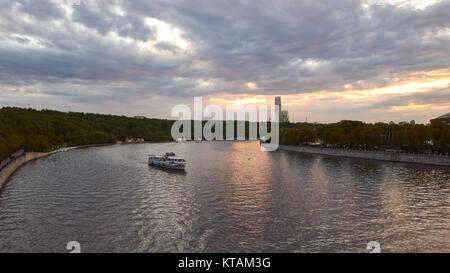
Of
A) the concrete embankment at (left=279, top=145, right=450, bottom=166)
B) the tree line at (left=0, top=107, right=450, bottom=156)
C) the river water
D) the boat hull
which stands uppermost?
the tree line at (left=0, top=107, right=450, bottom=156)

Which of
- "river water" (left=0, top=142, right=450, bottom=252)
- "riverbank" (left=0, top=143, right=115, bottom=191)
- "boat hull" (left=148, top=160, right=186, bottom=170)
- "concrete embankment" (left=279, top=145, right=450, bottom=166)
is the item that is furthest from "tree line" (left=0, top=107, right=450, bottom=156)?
"boat hull" (left=148, top=160, right=186, bottom=170)

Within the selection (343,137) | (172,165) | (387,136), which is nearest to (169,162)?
(172,165)

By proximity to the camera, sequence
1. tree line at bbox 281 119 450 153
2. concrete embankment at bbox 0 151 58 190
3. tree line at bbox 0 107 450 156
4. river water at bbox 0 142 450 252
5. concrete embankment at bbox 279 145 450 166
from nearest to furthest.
Answer: 1. river water at bbox 0 142 450 252
2. concrete embankment at bbox 0 151 58 190
3. concrete embankment at bbox 279 145 450 166
4. tree line at bbox 0 107 450 156
5. tree line at bbox 281 119 450 153

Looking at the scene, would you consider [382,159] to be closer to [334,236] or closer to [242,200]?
[242,200]

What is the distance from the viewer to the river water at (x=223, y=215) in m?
27.9

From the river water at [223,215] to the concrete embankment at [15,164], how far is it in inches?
77.2

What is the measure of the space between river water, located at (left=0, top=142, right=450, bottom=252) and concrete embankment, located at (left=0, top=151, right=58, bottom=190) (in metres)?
1.96

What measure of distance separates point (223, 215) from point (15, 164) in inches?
2621

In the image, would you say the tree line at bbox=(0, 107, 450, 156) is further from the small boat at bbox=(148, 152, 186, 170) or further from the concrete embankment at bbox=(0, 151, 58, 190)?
the small boat at bbox=(148, 152, 186, 170)

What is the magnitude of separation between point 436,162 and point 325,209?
72350 mm

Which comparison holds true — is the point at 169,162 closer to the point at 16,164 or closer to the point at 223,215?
the point at 16,164

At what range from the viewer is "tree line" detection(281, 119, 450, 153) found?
346ft

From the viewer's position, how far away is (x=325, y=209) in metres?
40.2
